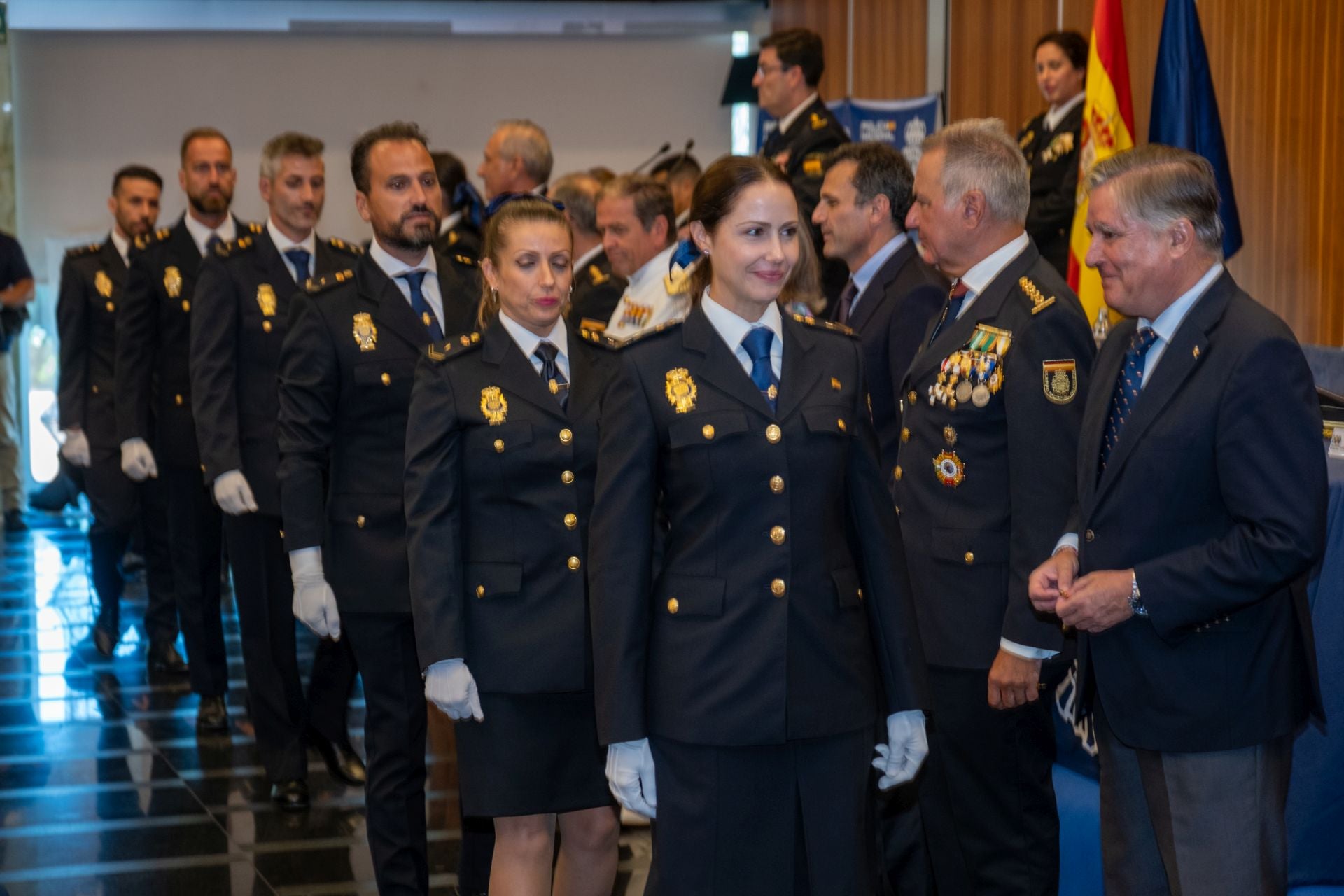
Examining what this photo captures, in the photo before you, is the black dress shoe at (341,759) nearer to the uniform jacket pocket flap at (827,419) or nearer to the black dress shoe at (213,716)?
the black dress shoe at (213,716)

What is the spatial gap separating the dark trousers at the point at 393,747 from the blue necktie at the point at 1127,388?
1698 mm

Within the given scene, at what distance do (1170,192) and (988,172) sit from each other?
62 centimetres

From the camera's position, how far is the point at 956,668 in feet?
9.89

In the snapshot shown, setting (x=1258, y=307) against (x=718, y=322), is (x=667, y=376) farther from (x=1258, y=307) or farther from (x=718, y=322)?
(x=1258, y=307)

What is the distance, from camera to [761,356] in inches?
96.7

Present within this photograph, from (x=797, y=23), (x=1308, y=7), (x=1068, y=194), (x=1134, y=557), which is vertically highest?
(x=797, y=23)

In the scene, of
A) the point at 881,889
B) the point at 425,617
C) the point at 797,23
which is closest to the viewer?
the point at 425,617

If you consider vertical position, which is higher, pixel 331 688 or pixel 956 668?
pixel 956 668

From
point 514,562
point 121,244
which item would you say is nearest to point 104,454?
point 121,244

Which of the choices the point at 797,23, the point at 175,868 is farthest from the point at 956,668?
the point at 797,23

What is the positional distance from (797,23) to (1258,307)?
882cm

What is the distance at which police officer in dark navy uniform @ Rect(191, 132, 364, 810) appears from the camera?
4.36m

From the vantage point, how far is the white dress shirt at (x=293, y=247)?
14.8 ft

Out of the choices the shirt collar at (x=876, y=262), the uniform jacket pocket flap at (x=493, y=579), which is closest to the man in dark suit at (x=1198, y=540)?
the uniform jacket pocket flap at (x=493, y=579)
